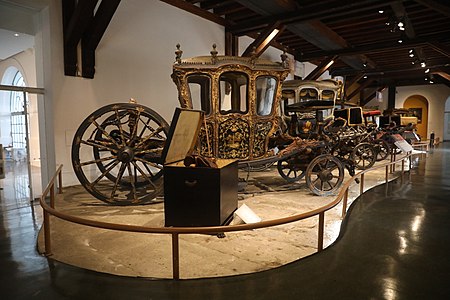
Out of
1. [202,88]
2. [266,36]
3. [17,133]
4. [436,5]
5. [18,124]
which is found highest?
[436,5]

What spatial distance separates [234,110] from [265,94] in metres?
0.63

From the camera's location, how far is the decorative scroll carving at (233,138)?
516 centimetres

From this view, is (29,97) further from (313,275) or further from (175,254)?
(313,275)

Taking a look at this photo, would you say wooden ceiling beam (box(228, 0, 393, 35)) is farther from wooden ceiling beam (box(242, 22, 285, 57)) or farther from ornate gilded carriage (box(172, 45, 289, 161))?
ornate gilded carriage (box(172, 45, 289, 161))

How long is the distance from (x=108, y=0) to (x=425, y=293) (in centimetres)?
591

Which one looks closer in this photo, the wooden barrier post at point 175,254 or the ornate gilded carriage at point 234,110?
the wooden barrier post at point 175,254

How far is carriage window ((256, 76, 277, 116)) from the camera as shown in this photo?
212 inches

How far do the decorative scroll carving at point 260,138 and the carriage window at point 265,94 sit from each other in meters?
0.21

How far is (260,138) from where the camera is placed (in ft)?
17.7

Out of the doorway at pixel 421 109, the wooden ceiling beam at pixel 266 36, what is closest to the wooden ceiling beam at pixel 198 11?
the wooden ceiling beam at pixel 266 36

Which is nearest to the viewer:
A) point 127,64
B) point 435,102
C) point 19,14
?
point 19,14

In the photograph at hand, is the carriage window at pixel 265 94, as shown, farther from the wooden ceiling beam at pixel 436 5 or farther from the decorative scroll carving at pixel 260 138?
the wooden ceiling beam at pixel 436 5

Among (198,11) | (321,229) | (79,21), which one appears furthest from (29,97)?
(321,229)

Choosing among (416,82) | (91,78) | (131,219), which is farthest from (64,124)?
(416,82)
